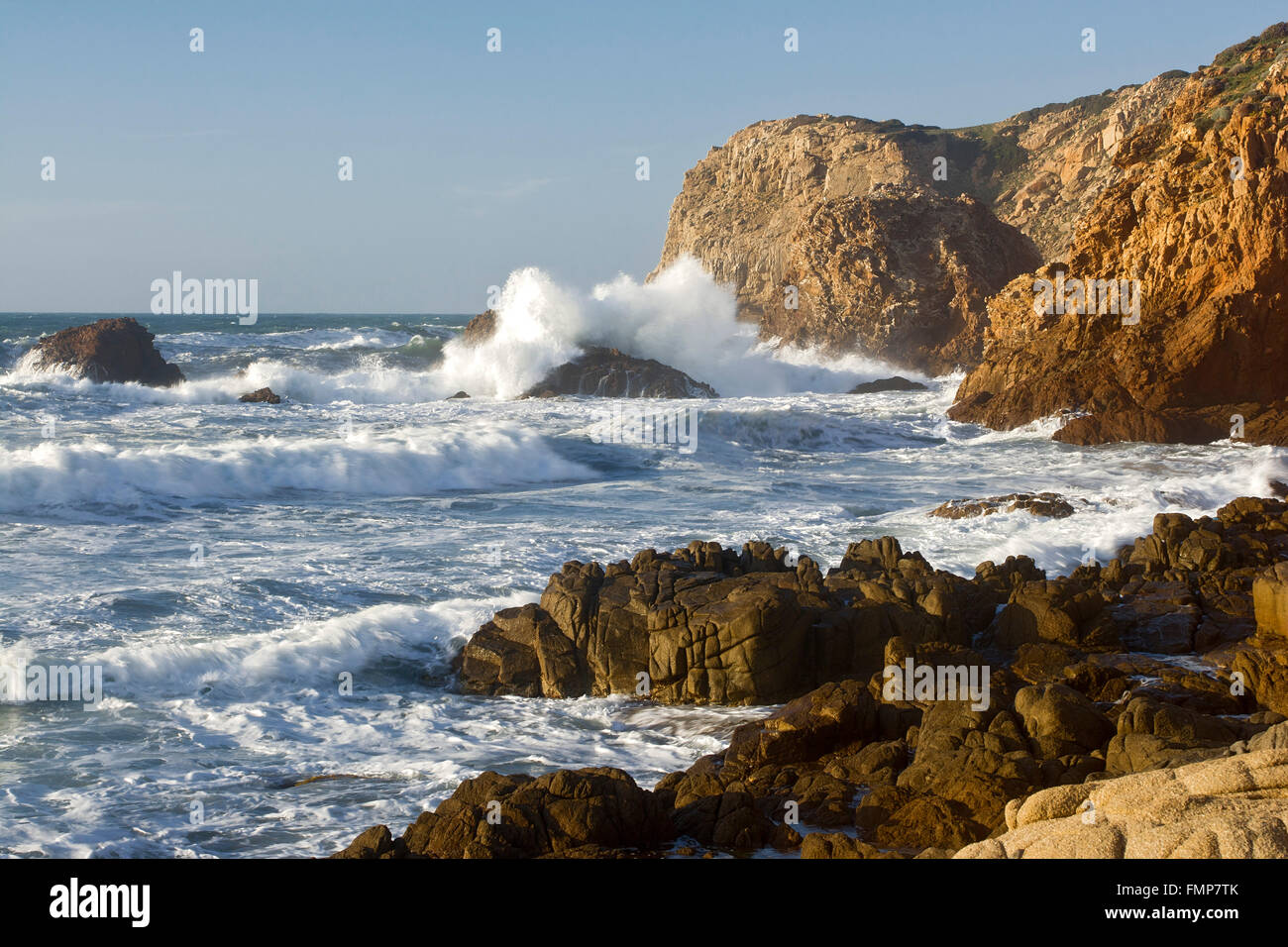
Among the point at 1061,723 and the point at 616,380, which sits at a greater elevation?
the point at 616,380

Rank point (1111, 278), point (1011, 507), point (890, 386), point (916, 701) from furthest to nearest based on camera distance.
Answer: point (890, 386)
point (1111, 278)
point (1011, 507)
point (916, 701)

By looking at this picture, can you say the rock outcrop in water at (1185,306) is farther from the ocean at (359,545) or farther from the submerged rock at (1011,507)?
the submerged rock at (1011,507)

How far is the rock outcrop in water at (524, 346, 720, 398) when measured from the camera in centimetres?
3691

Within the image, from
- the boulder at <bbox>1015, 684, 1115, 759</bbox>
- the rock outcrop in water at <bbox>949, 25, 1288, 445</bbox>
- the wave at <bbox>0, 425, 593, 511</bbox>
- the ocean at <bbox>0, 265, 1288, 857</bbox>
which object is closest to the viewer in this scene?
the boulder at <bbox>1015, 684, 1115, 759</bbox>

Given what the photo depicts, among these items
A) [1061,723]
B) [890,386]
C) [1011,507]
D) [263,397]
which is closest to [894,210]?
[890,386]

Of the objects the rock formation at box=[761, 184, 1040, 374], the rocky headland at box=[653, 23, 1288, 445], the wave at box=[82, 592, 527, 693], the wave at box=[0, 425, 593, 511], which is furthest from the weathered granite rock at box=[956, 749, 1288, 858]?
the rock formation at box=[761, 184, 1040, 374]

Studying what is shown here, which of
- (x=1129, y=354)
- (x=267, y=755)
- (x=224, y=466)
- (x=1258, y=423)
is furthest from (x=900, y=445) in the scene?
(x=267, y=755)

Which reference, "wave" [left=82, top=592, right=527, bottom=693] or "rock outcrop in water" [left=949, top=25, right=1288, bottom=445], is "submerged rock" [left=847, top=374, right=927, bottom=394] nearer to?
"rock outcrop in water" [left=949, top=25, right=1288, bottom=445]

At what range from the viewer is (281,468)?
21.9 metres

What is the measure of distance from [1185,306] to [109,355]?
32254mm

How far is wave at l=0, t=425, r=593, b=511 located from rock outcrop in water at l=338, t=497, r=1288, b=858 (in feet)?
37.0

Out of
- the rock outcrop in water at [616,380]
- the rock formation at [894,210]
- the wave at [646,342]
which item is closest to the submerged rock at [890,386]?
the wave at [646,342]

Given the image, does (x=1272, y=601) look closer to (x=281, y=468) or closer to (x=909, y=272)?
(x=281, y=468)

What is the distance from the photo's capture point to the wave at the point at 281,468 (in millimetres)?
18891
